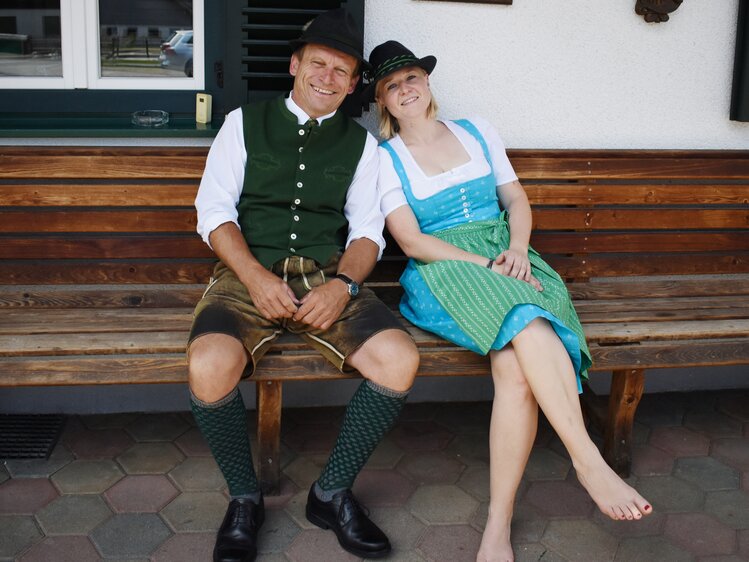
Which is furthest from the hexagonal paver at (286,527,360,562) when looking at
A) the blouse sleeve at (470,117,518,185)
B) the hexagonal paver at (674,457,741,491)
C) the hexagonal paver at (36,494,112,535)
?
the blouse sleeve at (470,117,518,185)

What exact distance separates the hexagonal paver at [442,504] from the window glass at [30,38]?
213cm

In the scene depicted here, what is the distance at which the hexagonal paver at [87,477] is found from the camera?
2965 mm

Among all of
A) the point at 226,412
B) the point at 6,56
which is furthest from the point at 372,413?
the point at 6,56

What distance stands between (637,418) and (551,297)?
106 centimetres

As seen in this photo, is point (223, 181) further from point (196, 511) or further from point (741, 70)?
point (741, 70)

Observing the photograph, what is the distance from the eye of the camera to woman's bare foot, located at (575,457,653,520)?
247 cm

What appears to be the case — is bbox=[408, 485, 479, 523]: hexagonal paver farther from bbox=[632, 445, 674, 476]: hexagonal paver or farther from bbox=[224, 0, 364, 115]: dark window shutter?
bbox=[224, 0, 364, 115]: dark window shutter

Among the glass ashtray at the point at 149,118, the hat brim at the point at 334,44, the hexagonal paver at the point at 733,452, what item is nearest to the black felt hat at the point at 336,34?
the hat brim at the point at 334,44

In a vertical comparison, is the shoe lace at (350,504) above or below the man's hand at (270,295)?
below

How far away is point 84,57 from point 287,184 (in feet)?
3.66

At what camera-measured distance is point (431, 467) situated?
3209 millimetres

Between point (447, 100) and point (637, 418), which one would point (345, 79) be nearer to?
point (447, 100)

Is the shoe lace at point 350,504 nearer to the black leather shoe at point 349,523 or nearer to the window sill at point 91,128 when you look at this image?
the black leather shoe at point 349,523

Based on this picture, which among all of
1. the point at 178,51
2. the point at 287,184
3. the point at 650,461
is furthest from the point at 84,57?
the point at 650,461
